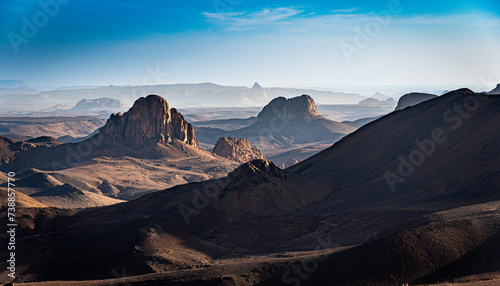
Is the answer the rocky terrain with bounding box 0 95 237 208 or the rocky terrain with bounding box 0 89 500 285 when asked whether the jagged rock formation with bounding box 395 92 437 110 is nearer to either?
the rocky terrain with bounding box 0 95 237 208

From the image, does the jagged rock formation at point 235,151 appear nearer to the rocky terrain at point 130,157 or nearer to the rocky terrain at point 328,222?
the rocky terrain at point 130,157

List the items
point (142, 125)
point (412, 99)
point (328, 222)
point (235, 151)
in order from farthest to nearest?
point (412, 99) < point (235, 151) < point (142, 125) < point (328, 222)

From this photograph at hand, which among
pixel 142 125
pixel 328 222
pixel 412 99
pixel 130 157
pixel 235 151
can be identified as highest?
pixel 412 99

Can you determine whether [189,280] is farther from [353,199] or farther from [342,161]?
[342,161]

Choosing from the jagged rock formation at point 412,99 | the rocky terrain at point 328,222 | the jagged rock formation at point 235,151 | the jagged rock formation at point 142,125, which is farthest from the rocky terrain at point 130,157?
the jagged rock formation at point 412,99

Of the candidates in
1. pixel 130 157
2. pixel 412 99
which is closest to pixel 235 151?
pixel 130 157

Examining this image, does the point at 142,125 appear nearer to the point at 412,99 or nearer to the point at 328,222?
the point at 412,99

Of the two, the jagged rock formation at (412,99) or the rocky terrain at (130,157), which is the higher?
the jagged rock formation at (412,99)

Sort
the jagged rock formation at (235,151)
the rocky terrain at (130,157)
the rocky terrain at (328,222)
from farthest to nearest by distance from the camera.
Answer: the jagged rock formation at (235,151) → the rocky terrain at (130,157) → the rocky terrain at (328,222)
